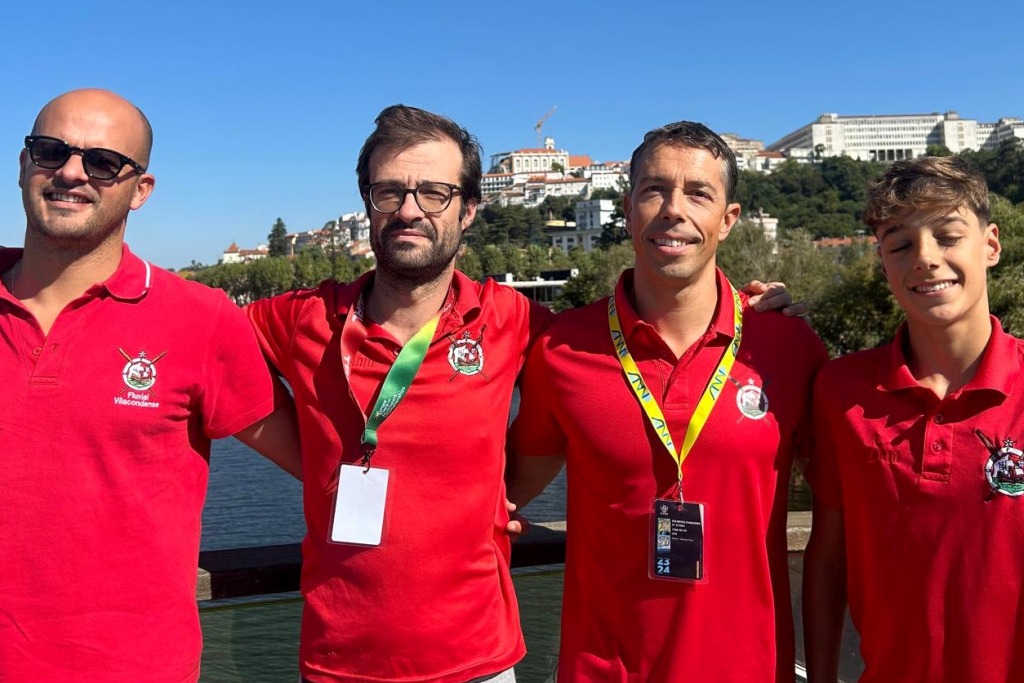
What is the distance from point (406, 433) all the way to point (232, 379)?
48cm

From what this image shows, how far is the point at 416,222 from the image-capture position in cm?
258

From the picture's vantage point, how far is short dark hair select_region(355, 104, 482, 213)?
2.67 meters

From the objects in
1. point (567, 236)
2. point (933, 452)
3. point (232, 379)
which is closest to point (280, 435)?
point (232, 379)

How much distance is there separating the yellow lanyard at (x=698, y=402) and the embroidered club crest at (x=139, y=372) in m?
1.19

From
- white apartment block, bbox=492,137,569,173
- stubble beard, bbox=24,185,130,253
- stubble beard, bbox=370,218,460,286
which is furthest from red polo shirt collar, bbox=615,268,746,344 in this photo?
white apartment block, bbox=492,137,569,173

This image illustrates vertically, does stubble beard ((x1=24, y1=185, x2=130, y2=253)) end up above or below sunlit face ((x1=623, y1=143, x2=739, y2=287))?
below

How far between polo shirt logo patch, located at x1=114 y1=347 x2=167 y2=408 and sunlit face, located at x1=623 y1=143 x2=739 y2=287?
4.23 ft

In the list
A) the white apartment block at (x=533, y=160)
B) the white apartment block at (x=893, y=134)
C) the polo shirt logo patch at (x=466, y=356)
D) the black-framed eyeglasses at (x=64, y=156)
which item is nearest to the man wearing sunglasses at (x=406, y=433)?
the polo shirt logo patch at (x=466, y=356)

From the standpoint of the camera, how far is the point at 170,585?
225 cm

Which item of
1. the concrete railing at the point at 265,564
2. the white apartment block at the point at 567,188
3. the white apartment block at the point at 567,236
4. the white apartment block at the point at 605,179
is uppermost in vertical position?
the white apartment block at the point at 605,179

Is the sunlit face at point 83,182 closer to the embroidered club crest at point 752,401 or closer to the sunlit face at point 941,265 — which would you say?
the embroidered club crest at point 752,401

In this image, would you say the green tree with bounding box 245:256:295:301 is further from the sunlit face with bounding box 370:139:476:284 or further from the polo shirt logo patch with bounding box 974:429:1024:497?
the polo shirt logo patch with bounding box 974:429:1024:497

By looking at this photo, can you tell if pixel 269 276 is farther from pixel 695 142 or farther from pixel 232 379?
pixel 695 142

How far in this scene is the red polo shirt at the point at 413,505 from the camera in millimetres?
2398
